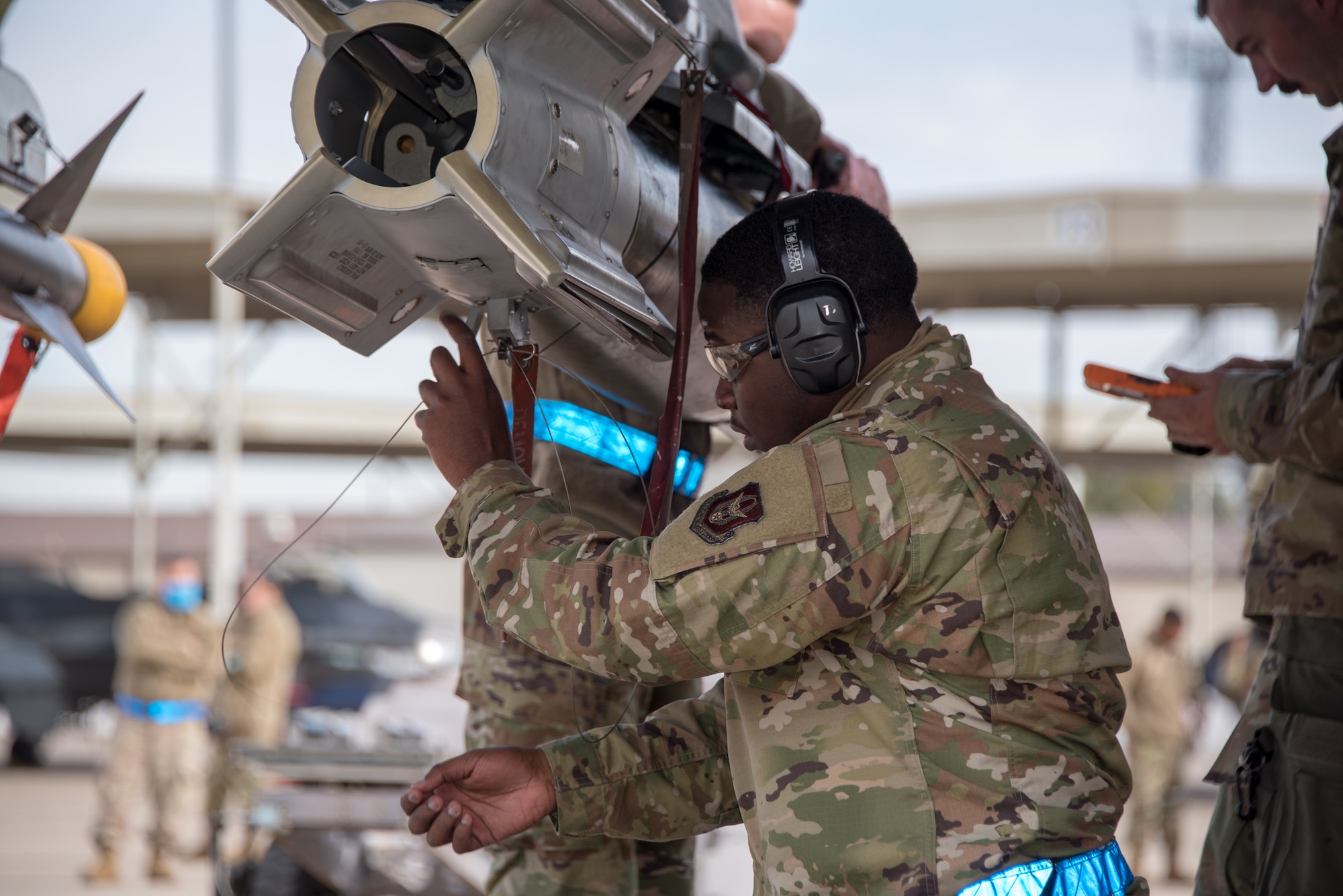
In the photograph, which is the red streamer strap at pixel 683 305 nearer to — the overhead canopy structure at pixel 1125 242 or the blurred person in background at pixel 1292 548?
the blurred person in background at pixel 1292 548

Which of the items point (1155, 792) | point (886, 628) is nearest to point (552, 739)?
point (886, 628)

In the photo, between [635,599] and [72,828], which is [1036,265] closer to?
[72,828]

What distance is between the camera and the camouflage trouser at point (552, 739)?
7.74ft

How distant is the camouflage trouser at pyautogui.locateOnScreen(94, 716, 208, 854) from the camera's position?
822 centimetres

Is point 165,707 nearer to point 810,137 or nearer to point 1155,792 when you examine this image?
point 1155,792

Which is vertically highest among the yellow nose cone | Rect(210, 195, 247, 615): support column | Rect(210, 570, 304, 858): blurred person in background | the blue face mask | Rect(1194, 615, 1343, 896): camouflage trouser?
Rect(210, 195, 247, 615): support column

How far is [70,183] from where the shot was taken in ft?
7.84

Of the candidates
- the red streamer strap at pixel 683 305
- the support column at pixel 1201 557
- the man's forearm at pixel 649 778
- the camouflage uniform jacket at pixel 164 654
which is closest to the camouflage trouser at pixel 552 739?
the man's forearm at pixel 649 778

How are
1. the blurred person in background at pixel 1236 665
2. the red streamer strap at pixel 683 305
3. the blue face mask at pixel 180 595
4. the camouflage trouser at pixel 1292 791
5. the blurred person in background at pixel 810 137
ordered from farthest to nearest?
the blue face mask at pixel 180 595, the blurred person in background at pixel 1236 665, the blurred person in background at pixel 810 137, the camouflage trouser at pixel 1292 791, the red streamer strap at pixel 683 305

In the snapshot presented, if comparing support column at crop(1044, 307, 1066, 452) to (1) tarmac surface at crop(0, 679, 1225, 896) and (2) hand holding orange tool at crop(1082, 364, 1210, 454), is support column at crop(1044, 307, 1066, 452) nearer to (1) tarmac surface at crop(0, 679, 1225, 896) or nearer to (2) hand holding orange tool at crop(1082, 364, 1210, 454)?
(1) tarmac surface at crop(0, 679, 1225, 896)

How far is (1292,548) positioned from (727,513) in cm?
115

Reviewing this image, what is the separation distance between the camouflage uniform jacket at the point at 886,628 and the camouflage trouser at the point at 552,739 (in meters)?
0.72

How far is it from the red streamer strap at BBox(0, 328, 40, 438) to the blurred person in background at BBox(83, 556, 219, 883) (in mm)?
6720

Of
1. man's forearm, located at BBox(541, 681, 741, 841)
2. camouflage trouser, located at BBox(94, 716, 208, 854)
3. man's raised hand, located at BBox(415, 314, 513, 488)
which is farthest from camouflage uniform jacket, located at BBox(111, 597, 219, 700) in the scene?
man's raised hand, located at BBox(415, 314, 513, 488)
